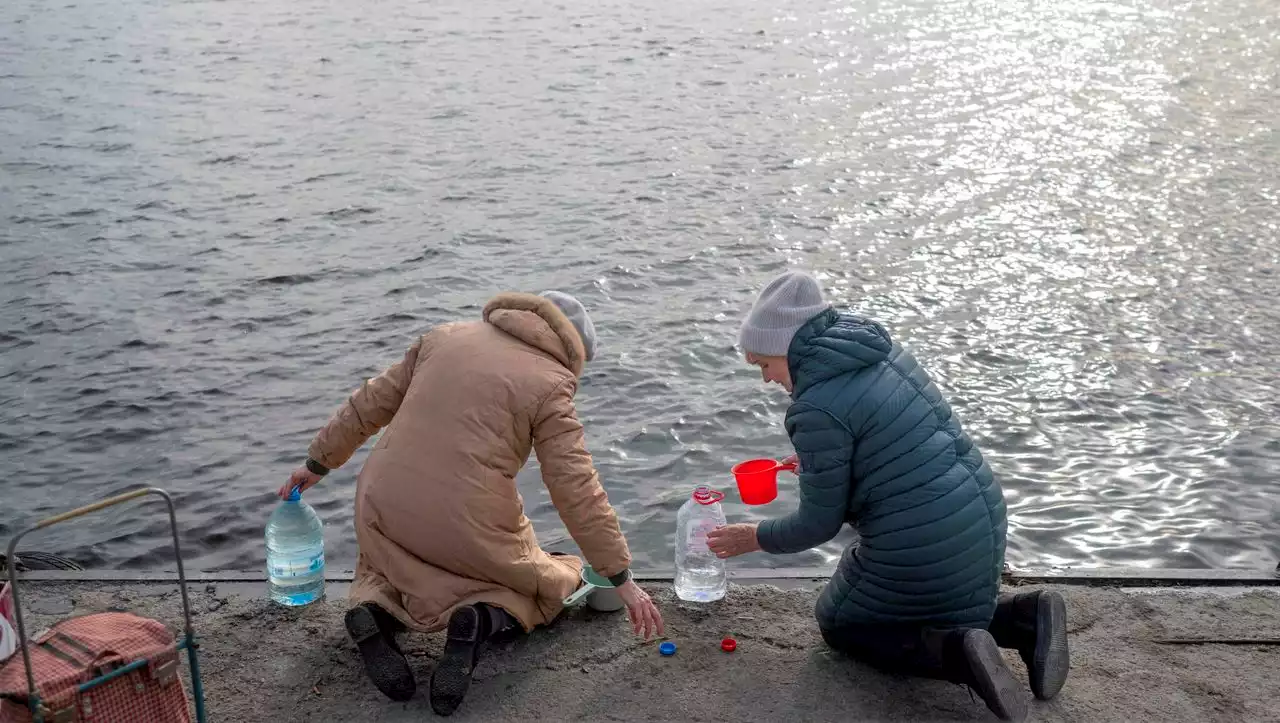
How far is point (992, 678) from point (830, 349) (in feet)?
3.97

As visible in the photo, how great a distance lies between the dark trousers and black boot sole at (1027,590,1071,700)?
143 mm

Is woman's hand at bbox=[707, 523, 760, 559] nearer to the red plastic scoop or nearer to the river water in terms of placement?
the red plastic scoop

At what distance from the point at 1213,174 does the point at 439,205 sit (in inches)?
302

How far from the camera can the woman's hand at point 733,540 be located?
5.03 m

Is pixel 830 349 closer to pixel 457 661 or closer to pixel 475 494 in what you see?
pixel 475 494

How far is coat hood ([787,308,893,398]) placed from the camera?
471cm

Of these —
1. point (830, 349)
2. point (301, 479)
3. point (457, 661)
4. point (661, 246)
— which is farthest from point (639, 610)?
point (661, 246)

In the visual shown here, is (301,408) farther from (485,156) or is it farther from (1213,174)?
(1213,174)

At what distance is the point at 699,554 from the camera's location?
5.93m

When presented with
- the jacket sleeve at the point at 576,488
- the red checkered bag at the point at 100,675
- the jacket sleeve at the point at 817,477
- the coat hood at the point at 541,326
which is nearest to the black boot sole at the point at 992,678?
the jacket sleeve at the point at 817,477

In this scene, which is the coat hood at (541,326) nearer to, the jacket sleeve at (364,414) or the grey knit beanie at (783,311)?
the jacket sleeve at (364,414)

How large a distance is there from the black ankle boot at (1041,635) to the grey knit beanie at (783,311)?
1.24 meters

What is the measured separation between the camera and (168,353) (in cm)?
975

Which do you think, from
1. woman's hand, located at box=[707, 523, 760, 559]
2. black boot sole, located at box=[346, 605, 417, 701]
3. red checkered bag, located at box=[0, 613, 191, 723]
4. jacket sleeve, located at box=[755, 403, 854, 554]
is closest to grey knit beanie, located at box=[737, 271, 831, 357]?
jacket sleeve, located at box=[755, 403, 854, 554]
